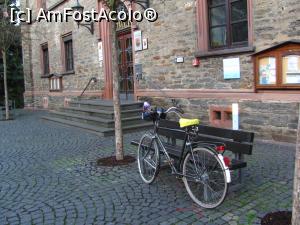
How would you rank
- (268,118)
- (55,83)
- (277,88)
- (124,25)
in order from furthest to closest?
(55,83) → (124,25) → (268,118) → (277,88)

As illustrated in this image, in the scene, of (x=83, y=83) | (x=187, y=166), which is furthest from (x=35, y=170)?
(x=83, y=83)

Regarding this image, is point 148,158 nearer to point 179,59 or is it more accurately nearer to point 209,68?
point 209,68

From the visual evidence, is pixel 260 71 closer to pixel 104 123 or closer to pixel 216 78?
pixel 216 78

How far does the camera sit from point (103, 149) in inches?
300

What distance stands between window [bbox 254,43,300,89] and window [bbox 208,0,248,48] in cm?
85

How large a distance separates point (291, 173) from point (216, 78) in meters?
3.95

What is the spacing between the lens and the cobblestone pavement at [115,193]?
3.93m

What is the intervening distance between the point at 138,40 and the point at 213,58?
3.31m

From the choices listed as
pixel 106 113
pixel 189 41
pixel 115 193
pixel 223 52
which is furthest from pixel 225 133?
pixel 106 113

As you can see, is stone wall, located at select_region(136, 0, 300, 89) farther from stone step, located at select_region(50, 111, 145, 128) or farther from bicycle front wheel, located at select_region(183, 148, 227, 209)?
bicycle front wheel, located at select_region(183, 148, 227, 209)

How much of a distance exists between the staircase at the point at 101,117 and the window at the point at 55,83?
5.02 m

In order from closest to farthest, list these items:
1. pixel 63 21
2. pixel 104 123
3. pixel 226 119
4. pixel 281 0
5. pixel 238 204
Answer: pixel 238 204 → pixel 281 0 → pixel 226 119 → pixel 104 123 → pixel 63 21

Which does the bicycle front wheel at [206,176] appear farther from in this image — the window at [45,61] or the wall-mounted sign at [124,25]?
the window at [45,61]

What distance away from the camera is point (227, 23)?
339 inches
